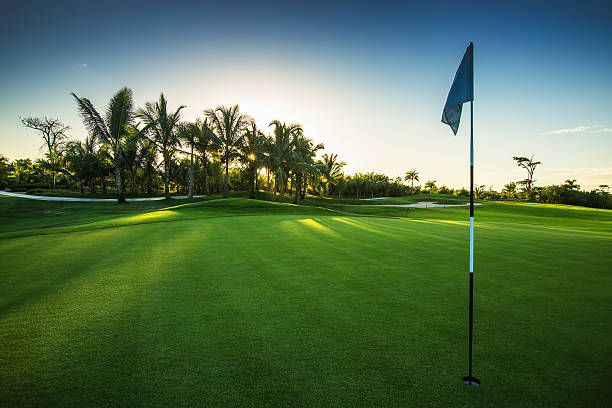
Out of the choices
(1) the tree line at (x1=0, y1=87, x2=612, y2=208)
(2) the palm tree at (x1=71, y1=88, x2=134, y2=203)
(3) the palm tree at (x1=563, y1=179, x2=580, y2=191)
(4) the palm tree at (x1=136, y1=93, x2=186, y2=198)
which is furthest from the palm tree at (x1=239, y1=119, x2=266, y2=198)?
(3) the palm tree at (x1=563, y1=179, x2=580, y2=191)

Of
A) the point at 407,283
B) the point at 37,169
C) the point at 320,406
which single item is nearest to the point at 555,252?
the point at 407,283

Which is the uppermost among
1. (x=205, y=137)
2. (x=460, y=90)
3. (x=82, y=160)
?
(x=205, y=137)

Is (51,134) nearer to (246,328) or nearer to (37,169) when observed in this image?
(37,169)

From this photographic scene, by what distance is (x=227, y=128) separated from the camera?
3262 cm

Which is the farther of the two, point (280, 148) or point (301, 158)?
point (301, 158)

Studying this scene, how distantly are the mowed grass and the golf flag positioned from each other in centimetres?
313

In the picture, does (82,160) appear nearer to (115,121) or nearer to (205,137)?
(115,121)

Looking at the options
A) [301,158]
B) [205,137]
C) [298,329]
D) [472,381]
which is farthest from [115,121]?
[472,381]

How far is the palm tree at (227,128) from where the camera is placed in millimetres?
32438

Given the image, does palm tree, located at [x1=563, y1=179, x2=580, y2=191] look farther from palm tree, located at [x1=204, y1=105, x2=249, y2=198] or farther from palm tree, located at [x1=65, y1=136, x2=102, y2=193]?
palm tree, located at [x1=65, y1=136, x2=102, y2=193]

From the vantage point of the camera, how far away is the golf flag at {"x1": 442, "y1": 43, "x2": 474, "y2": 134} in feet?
12.4

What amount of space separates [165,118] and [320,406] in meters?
37.2

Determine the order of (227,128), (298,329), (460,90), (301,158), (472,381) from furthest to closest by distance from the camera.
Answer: (301,158), (227,128), (460,90), (298,329), (472,381)

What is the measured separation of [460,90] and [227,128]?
31827 mm
